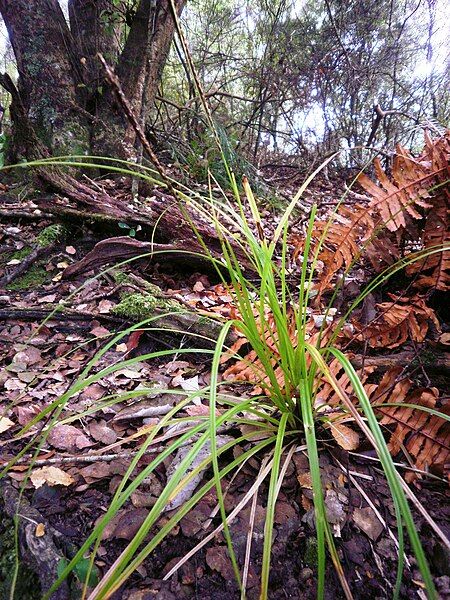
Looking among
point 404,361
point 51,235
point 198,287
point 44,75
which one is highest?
point 44,75

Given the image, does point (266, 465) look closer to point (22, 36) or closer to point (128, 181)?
point (128, 181)

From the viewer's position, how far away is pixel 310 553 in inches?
34.0

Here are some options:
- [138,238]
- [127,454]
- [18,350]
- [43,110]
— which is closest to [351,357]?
[127,454]

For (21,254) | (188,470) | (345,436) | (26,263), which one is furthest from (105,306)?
(345,436)

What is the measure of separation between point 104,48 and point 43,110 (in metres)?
1.22

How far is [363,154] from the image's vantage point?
600 cm

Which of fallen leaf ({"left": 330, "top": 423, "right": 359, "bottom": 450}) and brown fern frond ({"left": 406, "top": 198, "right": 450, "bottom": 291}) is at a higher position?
brown fern frond ({"left": 406, "top": 198, "right": 450, "bottom": 291})

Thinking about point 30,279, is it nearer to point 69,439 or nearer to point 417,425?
point 69,439

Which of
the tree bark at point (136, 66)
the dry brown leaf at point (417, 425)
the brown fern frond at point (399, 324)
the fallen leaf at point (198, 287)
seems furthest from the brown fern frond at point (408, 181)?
the tree bark at point (136, 66)

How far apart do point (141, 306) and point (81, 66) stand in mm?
3165

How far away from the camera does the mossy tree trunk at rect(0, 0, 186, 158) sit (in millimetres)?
3262

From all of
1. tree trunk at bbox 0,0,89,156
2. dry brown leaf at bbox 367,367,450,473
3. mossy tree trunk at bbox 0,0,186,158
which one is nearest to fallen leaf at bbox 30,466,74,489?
dry brown leaf at bbox 367,367,450,473

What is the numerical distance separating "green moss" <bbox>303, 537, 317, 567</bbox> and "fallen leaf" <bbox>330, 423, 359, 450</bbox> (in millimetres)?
243

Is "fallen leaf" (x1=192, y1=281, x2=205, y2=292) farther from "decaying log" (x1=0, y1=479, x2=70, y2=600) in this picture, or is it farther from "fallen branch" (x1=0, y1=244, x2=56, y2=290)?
"decaying log" (x1=0, y1=479, x2=70, y2=600)
